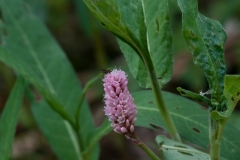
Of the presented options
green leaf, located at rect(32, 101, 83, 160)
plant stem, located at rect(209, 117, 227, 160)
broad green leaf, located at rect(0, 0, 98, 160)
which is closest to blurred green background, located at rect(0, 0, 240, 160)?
broad green leaf, located at rect(0, 0, 98, 160)

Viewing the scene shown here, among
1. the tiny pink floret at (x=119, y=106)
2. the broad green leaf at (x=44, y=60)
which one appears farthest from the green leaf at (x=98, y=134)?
the tiny pink floret at (x=119, y=106)

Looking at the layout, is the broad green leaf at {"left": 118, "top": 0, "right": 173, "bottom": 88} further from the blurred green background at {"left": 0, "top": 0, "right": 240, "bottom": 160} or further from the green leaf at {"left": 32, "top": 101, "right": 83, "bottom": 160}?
the blurred green background at {"left": 0, "top": 0, "right": 240, "bottom": 160}

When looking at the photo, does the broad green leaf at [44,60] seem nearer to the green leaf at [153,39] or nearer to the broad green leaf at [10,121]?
the broad green leaf at [10,121]

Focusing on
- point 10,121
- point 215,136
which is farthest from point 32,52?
point 215,136

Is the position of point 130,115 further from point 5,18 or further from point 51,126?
point 5,18

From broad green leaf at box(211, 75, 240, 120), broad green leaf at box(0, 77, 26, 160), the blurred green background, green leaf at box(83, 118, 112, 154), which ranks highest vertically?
broad green leaf at box(0, 77, 26, 160)
